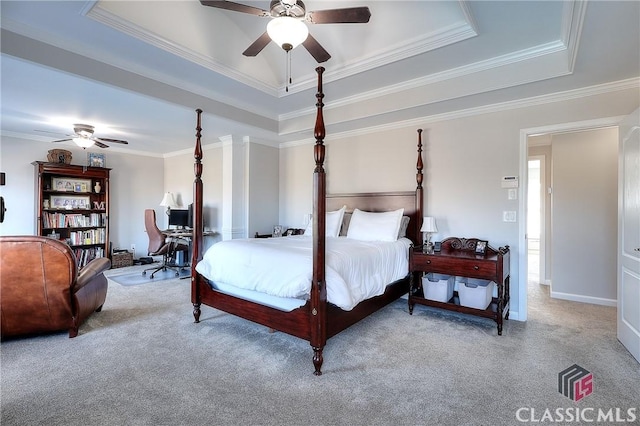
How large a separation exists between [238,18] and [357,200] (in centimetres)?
273

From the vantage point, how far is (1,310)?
2.62 meters

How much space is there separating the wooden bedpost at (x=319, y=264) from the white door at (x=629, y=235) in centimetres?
247

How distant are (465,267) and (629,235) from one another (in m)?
1.30

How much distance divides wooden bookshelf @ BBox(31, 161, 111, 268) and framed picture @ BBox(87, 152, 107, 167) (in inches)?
12.0

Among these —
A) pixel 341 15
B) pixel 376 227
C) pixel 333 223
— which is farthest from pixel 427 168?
pixel 341 15

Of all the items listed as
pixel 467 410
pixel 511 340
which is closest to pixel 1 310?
pixel 467 410

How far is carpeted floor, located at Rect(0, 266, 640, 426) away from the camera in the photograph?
1.79 meters

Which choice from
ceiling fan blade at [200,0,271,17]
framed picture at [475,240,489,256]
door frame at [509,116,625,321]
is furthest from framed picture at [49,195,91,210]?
door frame at [509,116,625,321]

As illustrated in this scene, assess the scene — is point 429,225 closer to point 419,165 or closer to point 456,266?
point 456,266

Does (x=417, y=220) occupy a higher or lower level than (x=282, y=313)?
higher

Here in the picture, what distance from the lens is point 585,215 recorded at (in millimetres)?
3988

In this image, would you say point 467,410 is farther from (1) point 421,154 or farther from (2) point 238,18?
(2) point 238,18

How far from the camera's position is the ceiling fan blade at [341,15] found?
2.00 metres

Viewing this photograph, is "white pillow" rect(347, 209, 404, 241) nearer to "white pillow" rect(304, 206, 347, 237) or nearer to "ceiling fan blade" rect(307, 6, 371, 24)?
"white pillow" rect(304, 206, 347, 237)
